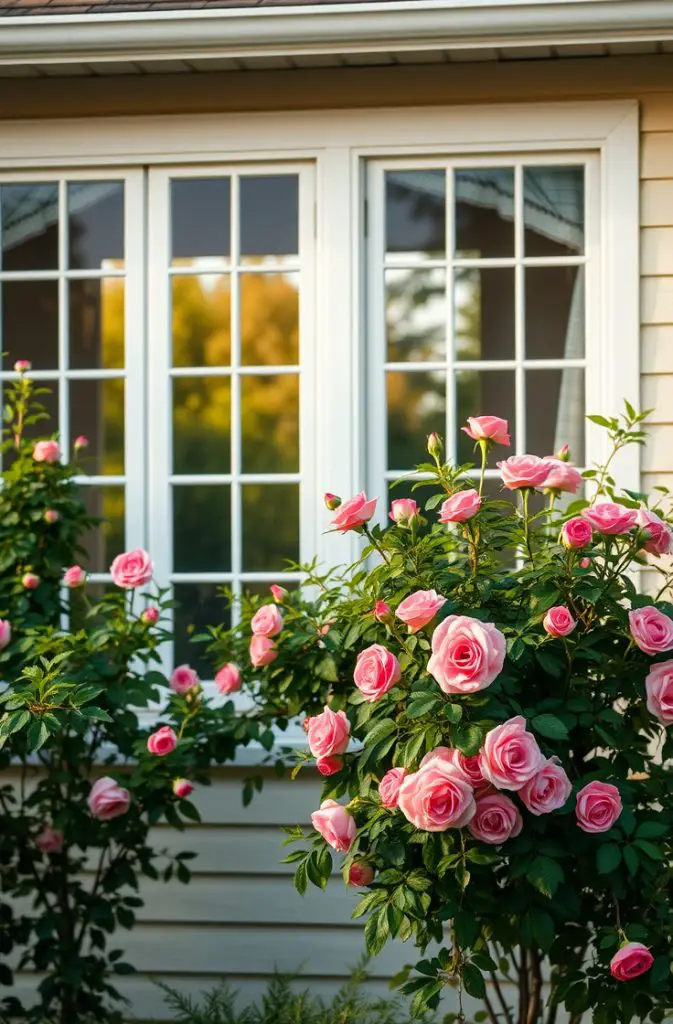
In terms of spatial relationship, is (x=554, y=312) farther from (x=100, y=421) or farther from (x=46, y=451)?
(x=46, y=451)

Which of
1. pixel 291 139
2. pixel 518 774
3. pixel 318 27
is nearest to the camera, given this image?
pixel 518 774

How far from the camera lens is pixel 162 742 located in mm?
3631

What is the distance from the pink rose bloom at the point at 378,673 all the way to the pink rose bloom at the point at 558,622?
0.34 metres

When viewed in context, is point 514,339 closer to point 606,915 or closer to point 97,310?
point 97,310

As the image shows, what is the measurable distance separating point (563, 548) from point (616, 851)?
69 centimetres

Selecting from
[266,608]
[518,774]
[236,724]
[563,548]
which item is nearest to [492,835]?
[518,774]

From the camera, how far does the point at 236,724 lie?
3.83m

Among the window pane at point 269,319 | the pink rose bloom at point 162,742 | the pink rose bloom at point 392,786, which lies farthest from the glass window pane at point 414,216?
the pink rose bloom at point 392,786

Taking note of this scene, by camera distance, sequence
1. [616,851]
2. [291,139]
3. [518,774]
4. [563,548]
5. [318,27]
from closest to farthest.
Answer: [518,774], [616,851], [563,548], [318,27], [291,139]

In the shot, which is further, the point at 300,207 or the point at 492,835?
the point at 300,207

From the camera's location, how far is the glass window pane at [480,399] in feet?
14.0

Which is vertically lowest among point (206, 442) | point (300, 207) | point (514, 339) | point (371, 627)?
point (371, 627)

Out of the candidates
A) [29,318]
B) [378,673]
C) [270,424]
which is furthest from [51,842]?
[29,318]

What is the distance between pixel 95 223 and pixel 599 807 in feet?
8.88
